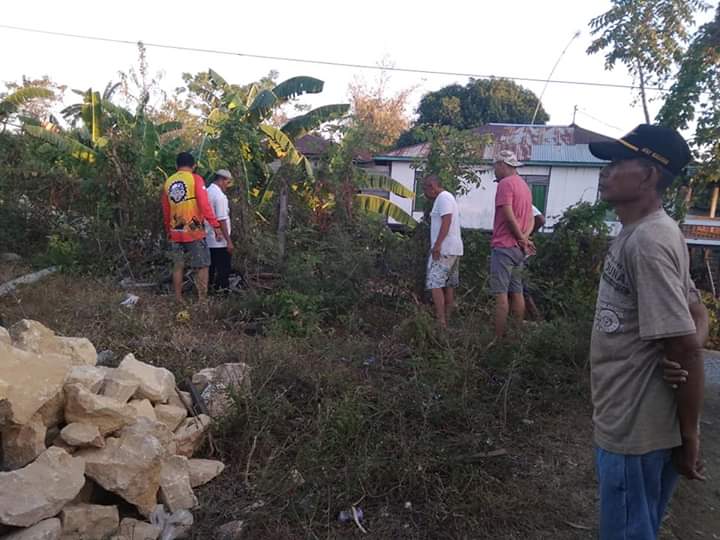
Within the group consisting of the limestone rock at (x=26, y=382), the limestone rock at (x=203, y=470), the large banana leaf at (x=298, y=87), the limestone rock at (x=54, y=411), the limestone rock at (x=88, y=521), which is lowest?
the limestone rock at (x=203, y=470)

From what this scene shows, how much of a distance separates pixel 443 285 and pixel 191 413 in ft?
9.32

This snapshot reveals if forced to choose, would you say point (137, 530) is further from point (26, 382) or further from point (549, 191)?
point (549, 191)

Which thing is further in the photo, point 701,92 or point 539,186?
point 539,186

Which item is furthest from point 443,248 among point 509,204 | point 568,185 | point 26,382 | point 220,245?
point 568,185

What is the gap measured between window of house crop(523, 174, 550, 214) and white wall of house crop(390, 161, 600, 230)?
104mm

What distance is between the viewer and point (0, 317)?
5.30m

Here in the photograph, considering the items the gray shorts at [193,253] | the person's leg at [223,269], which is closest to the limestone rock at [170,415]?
the gray shorts at [193,253]

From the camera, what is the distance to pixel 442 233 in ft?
18.0

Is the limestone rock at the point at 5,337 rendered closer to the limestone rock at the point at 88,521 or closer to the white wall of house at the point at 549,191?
the limestone rock at the point at 88,521

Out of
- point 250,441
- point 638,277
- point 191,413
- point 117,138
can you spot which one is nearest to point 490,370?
point 250,441

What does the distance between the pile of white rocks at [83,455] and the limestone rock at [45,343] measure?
0.22 ft

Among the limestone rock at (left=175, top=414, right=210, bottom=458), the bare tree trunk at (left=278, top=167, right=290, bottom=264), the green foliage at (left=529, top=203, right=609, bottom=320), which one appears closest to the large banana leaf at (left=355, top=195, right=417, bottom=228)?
the bare tree trunk at (left=278, top=167, right=290, bottom=264)

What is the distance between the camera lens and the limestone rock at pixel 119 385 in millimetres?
3111

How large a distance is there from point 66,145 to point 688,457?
10.2 meters
